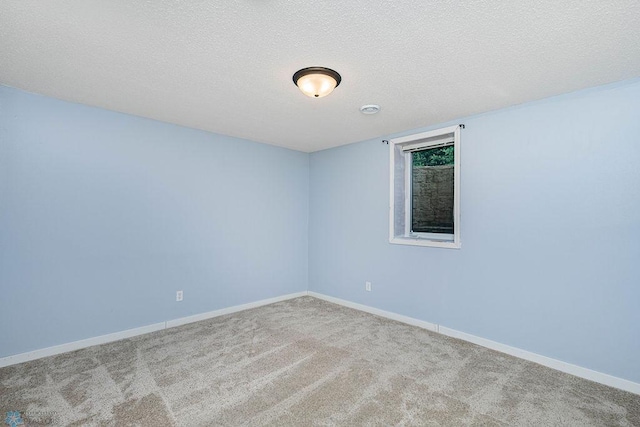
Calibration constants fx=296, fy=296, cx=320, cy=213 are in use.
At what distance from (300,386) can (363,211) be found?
2476 mm

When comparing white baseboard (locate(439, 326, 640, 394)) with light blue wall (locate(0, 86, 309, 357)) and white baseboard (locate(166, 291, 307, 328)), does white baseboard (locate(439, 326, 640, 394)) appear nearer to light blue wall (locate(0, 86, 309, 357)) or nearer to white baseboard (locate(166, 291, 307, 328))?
white baseboard (locate(166, 291, 307, 328))

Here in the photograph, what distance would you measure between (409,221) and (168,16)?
3304mm

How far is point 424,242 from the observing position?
3.50m

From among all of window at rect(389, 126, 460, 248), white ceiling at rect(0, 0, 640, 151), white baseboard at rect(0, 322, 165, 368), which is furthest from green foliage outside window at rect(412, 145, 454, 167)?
white baseboard at rect(0, 322, 165, 368)

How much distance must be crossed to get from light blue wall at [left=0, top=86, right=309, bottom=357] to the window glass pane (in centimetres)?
209

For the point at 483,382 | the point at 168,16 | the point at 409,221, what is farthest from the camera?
the point at 409,221

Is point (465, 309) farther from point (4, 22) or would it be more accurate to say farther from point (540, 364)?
point (4, 22)

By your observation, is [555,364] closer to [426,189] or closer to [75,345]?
[426,189]

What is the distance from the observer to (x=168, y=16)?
1636mm

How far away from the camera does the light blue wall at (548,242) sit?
2.30 metres

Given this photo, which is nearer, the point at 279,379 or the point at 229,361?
the point at 279,379

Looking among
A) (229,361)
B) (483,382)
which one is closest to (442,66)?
(483,382)

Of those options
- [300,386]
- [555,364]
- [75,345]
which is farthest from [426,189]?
[75,345]

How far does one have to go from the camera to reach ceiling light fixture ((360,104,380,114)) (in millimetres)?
2869
